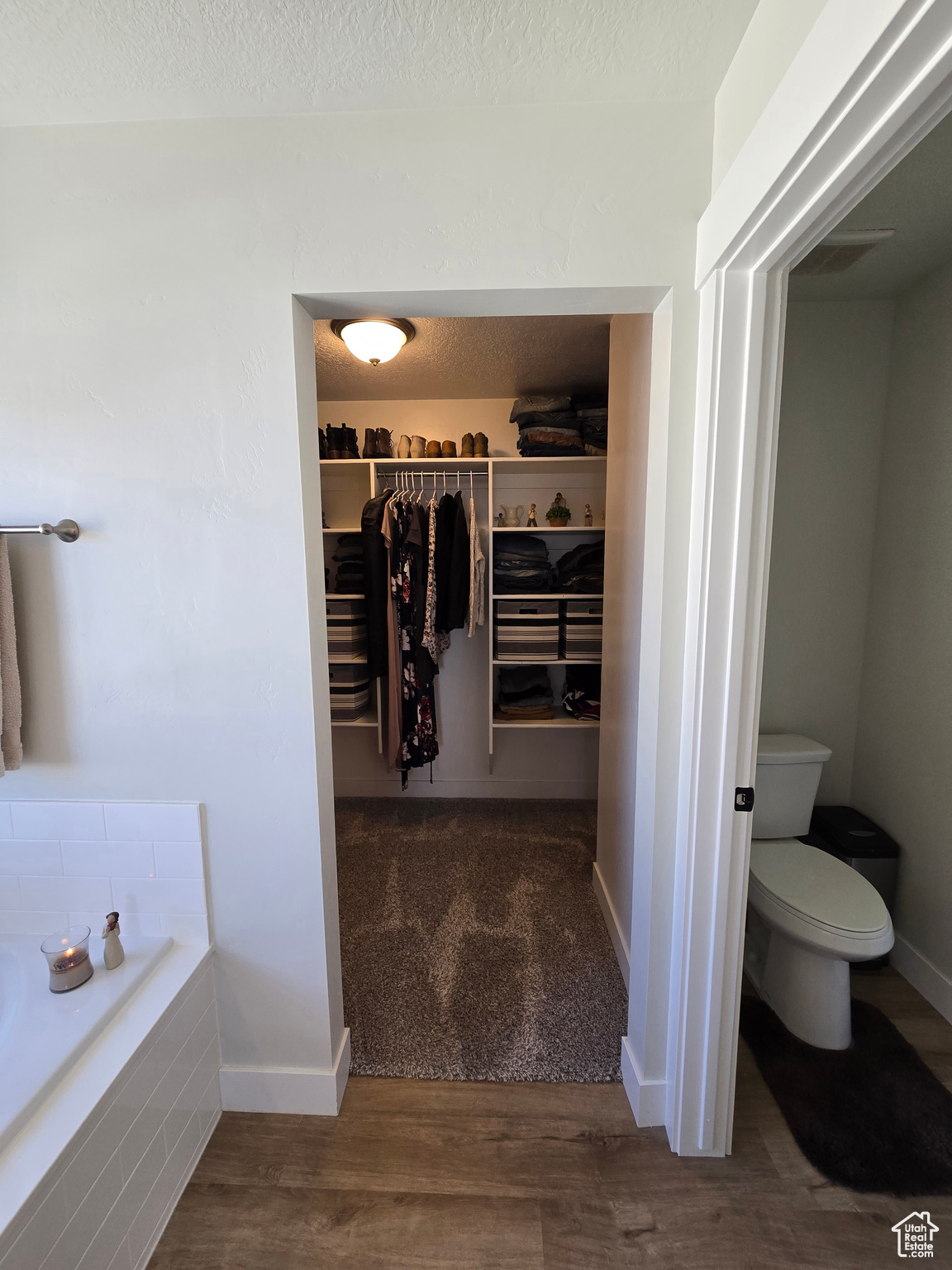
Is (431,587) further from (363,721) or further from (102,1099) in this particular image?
(102,1099)

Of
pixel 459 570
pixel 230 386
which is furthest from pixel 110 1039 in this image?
pixel 459 570

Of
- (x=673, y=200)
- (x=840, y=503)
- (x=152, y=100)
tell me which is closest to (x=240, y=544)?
(x=152, y=100)

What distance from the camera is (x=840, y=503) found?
2.06 meters

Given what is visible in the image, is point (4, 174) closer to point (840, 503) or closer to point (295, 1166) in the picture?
point (295, 1166)

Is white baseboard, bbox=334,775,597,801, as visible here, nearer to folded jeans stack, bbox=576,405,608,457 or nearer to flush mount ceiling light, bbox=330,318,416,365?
folded jeans stack, bbox=576,405,608,457

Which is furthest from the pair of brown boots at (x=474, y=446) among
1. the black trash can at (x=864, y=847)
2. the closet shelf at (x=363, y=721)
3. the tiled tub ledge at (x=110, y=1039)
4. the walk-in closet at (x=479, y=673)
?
the black trash can at (x=864, y=847)

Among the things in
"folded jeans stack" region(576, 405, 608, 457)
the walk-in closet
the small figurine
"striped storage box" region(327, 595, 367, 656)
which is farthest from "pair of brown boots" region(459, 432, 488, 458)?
the small figurine

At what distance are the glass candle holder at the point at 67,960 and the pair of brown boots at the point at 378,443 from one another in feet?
7.50

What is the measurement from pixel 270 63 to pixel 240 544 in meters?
0.92

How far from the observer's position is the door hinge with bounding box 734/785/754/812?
122cm

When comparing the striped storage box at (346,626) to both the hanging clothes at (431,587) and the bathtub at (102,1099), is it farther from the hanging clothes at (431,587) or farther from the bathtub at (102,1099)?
the bathtub at (102,1099)

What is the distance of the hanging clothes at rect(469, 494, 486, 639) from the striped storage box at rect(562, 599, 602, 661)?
17.7 inches

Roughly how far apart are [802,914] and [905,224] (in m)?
1.97

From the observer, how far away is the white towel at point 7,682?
49.0 inches
